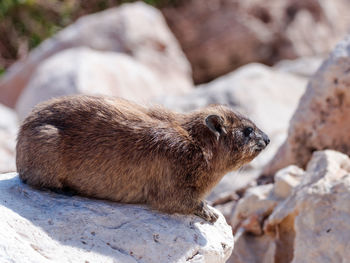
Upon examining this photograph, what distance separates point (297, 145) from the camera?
7.77 m

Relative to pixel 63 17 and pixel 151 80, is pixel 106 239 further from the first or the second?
pixel 63 17

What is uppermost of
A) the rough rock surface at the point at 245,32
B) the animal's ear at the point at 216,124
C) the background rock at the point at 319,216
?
the animal's ear at the point at 216,124

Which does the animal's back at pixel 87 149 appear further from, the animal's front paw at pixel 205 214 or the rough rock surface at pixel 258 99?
the rough rock surface at pixel 258 99

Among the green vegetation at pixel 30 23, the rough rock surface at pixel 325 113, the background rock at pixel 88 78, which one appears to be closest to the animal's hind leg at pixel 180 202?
the rough rock surface at pixel 325 113

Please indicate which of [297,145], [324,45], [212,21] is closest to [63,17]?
[212,21]

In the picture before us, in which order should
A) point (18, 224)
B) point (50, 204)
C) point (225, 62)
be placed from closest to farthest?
1. point (18, 224)
2. point (50, 204)
3. point (225, 62)

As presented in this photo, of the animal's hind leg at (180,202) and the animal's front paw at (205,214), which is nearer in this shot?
the animal's hind leg at (180,202)

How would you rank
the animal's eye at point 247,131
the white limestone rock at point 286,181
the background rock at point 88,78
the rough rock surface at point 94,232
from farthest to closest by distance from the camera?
1. the background rock at point 88,78
2. the white limestone rock at point 286,181
3. the animal's eye at point 247,131
4. the rough rock surface at point 94,232

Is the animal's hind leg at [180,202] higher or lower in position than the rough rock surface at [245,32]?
higher

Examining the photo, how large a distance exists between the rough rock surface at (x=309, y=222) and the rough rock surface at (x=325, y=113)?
2.50 feet

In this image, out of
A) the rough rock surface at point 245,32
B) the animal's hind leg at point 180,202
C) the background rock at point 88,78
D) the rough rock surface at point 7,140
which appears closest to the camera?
the animal's hind leg at point 180,202

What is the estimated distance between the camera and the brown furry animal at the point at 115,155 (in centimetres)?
511

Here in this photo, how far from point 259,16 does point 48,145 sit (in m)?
16.0

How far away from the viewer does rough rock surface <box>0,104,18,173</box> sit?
33.1 feet
